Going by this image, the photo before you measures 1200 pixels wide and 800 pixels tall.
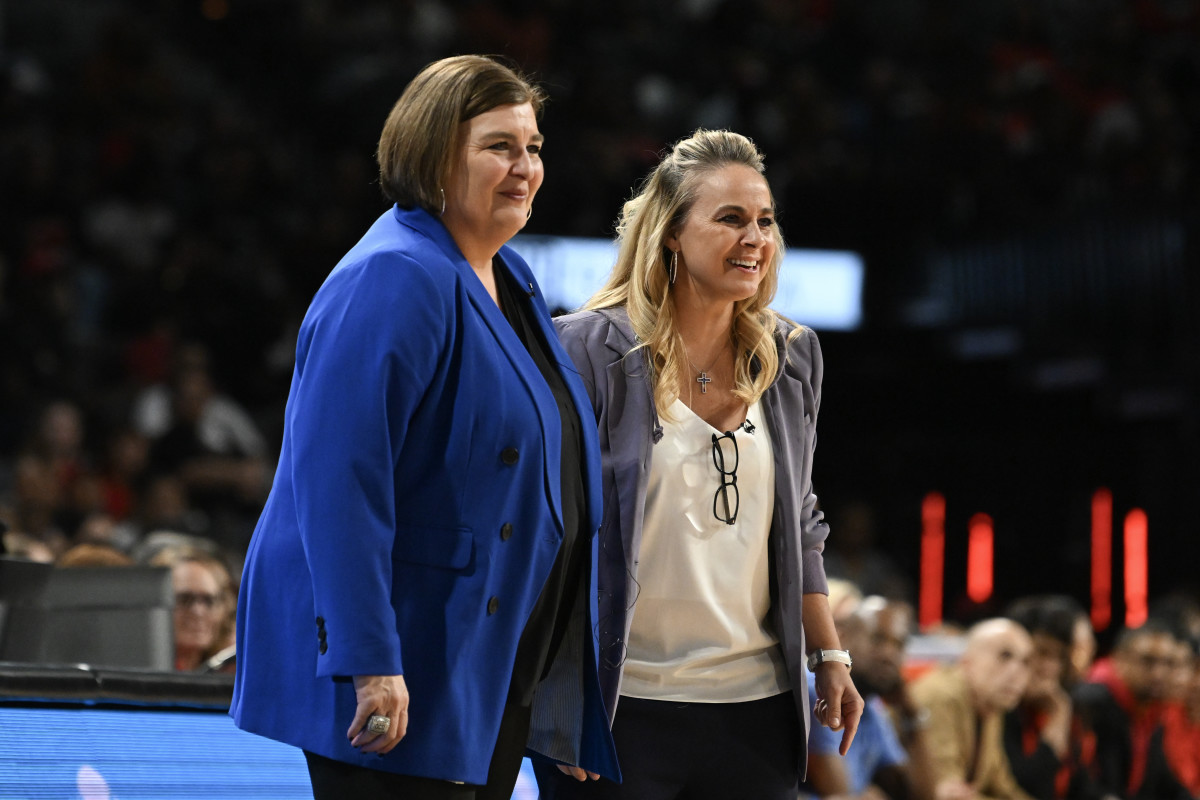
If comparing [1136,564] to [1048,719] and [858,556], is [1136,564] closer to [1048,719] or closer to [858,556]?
[858,556]

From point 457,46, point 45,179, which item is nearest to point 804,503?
point 45,179

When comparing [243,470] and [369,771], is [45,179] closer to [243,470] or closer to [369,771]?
[243,470]

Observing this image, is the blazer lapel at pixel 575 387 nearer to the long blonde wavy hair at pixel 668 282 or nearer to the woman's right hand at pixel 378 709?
the long blonde wavy hair at pixel 668 282

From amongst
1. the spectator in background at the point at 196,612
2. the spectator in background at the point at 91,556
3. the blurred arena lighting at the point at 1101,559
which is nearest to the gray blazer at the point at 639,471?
the spectator in background at the point at 196,612

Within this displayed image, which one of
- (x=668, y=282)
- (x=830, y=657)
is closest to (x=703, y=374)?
(x=668, y=282)

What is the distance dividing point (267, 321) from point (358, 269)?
691 cm

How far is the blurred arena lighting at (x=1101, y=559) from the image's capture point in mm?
10266

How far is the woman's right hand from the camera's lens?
1692mm

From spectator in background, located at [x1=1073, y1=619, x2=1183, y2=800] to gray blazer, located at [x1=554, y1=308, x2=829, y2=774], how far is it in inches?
162

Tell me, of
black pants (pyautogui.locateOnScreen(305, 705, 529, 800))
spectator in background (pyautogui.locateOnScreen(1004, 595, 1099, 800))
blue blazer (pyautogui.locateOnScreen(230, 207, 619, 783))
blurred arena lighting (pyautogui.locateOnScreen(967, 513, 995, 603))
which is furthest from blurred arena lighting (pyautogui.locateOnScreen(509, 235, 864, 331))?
black pants (pyautogui.locateOnScreen(305, 705, 529, 800))

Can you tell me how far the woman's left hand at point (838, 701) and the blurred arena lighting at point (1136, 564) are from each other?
8100 millimetres

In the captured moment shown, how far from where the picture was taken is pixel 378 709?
1.69 meters

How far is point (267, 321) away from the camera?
8562 mm

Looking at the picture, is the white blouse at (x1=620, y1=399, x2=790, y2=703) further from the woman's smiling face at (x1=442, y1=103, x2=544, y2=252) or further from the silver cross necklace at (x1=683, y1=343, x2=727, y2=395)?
the woman's smiling face at (x1=442, y1=103, x2=544, y2=252)
